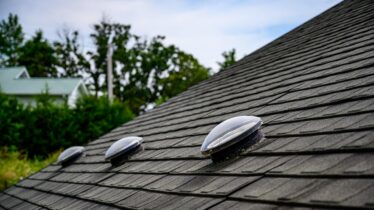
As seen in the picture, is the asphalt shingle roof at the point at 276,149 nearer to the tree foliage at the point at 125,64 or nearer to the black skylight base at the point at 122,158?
the black skylight base at the point at 122,158

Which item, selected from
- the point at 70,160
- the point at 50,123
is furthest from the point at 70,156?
the point at 50,123

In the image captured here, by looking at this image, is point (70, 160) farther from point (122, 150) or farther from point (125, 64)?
point (125, 64)

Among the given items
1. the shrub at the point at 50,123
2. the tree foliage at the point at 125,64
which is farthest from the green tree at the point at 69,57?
the shrub at the point at 50,123

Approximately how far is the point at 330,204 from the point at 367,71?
1444 millimetres

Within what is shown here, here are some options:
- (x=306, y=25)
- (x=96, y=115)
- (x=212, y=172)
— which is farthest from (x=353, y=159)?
(x=96, y=115)

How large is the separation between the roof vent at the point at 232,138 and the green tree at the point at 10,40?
152ft

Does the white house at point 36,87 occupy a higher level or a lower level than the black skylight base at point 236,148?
higher

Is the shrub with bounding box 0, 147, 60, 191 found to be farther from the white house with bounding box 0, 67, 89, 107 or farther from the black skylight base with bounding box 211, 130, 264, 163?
the white house with bounding box 0, 67, 89, 107

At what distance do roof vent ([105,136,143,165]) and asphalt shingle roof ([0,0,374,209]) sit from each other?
11 centimetres

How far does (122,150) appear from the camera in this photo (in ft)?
10.7

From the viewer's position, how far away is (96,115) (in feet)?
57.9

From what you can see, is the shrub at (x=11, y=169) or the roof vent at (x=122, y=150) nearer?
the roof vent at (x=122, y=150)

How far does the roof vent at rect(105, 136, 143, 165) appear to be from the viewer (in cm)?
327

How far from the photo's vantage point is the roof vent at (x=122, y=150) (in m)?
3.27
